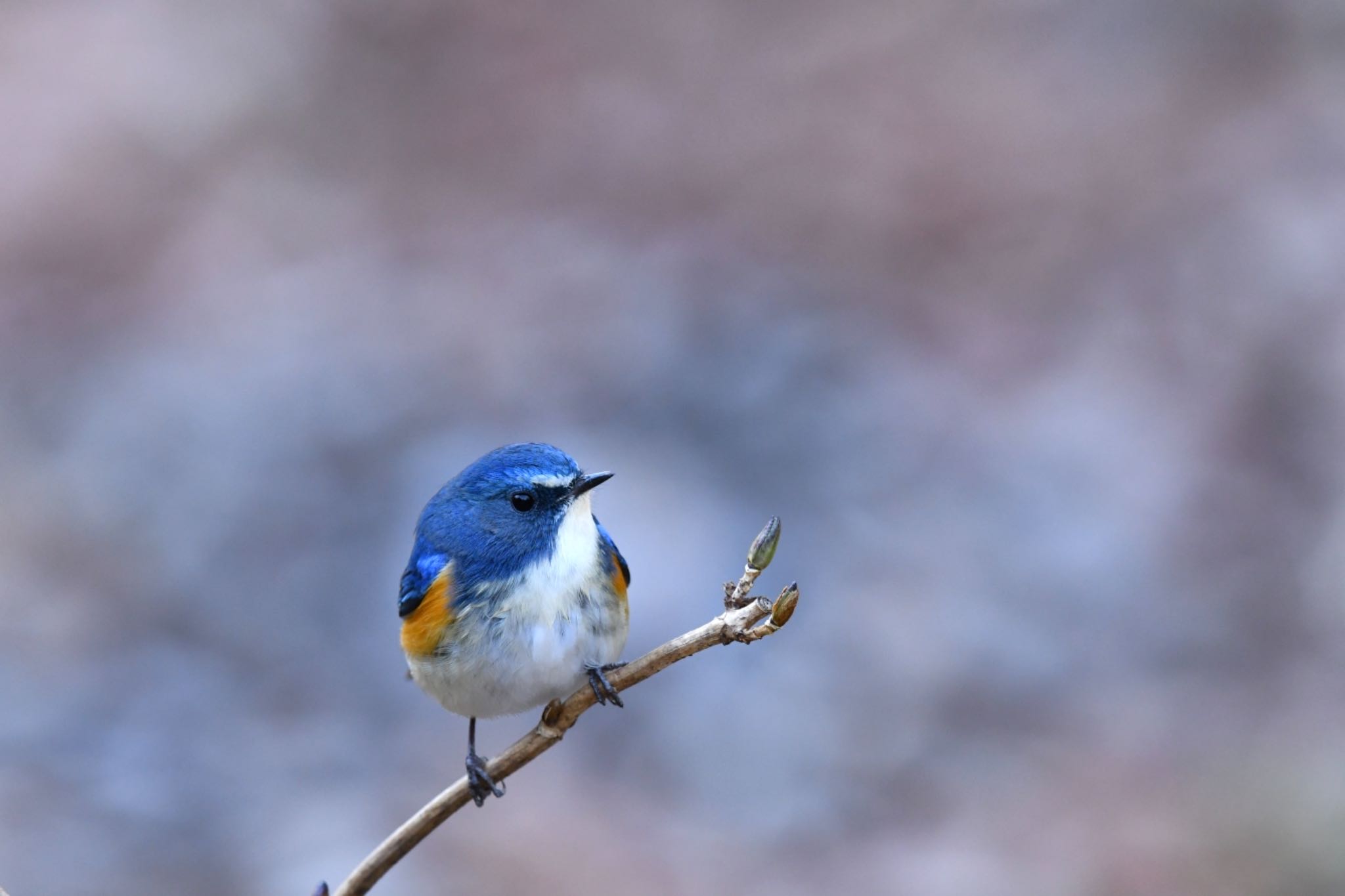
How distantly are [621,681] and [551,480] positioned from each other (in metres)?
0.56

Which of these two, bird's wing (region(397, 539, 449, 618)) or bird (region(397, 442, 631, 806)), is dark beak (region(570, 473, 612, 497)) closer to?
bird (region(397, 442, 631, 806))

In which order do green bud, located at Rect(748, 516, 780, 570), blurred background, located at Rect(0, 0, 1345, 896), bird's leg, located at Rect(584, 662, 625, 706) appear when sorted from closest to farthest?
green bud, located at Rect(748, 516, 780, 570) < bird's leg, located at Rect(584, 662, 625, 706) < blurred background, located at Rect(0, 0, 1345, 896)

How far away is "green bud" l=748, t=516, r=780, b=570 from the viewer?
126cm

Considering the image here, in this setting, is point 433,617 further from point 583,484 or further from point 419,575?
point 583,484

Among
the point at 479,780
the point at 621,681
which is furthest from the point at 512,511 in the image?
the point at 621,681

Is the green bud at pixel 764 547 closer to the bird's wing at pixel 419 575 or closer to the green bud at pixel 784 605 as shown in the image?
the green bud at pixel 784 605

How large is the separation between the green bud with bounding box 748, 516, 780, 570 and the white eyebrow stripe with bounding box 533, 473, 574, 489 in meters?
0.74

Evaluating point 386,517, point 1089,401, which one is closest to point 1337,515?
point 1089,401

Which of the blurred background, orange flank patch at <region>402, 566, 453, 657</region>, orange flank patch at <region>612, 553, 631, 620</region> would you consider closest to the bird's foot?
orange flank patch at <region>402, 566, 453, 657</region>

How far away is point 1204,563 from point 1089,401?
84cm

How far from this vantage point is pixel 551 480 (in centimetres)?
204

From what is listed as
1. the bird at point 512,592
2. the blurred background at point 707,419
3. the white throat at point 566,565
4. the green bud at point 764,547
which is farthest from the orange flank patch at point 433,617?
the blurred background at point 707,419

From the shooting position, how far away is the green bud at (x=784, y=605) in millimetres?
1304

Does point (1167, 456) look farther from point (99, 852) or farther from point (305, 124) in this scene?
point (305, 124)
